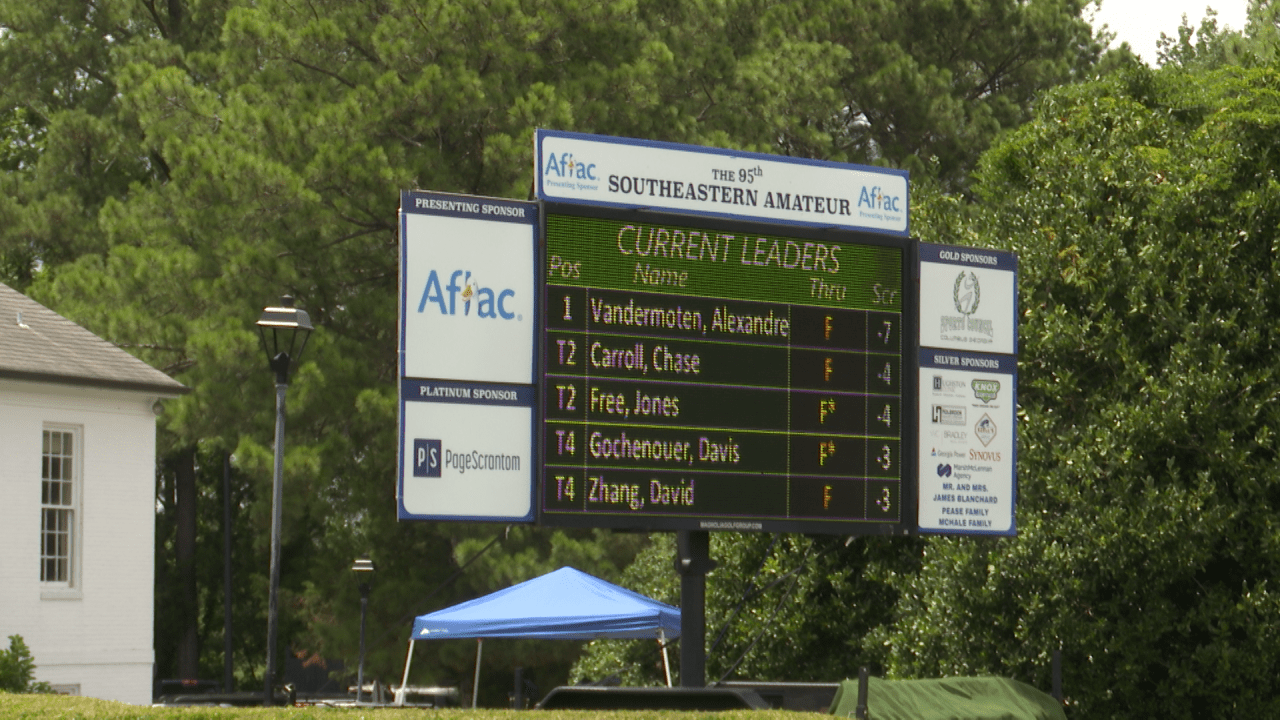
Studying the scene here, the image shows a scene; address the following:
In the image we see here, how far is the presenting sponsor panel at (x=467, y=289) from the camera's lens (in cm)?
1038

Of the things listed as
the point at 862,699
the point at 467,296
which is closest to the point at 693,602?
the point at 862,699

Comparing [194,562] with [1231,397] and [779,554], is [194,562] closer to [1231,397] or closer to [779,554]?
[779,554]

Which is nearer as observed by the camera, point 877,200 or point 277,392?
point 877,200

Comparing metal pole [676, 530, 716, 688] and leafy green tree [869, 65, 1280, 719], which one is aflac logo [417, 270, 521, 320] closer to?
metal pole [676, 530, 716, 688]

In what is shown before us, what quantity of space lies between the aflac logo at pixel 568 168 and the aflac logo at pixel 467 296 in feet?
3.16

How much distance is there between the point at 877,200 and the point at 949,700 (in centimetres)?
384

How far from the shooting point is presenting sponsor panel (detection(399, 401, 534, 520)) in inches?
404

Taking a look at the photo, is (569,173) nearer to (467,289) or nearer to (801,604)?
(467,289)

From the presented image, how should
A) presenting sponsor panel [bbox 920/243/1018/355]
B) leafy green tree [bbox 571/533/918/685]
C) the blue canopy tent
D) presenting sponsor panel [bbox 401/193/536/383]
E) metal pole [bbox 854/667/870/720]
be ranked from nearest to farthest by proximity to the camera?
metal pole [bbox 854/667/870/720] → presenting sponsor panel [bbox 401/193/536/383] → presenting sponsor panel [bbox 920/243/1018/355] → the blue canopy tent → leafy green tree [bbox 571/533/918/685]

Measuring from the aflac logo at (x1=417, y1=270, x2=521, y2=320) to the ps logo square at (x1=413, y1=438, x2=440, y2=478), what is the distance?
89cm

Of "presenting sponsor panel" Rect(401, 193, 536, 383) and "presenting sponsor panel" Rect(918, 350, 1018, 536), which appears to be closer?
"presenting sponsor panel" Rect(401, 193, 536, 383)

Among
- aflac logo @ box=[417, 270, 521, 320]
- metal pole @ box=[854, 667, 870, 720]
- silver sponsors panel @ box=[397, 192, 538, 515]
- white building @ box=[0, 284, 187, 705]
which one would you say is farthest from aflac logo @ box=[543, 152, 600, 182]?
white building @ box=[0, 284, 187, 705]

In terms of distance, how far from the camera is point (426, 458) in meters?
10.3

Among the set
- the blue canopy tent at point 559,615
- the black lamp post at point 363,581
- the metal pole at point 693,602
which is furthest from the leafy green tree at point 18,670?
the metal pole at point 693,602
